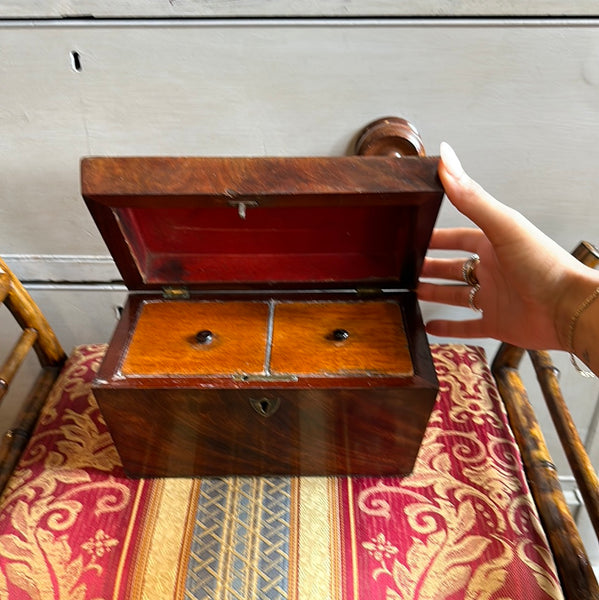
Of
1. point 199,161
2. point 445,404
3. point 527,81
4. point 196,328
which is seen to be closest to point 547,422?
point 445,404

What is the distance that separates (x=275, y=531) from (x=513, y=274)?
1.57 ft

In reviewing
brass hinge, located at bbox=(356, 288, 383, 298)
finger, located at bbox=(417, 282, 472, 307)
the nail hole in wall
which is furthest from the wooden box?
the nail hole in wall

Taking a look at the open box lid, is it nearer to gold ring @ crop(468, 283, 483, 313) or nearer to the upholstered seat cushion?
gold ring @ crop(468, 283, 483, 313)

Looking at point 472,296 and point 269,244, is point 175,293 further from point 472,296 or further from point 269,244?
point 472,296

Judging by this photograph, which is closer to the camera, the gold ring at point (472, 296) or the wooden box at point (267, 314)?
the wooden box at point (267, 314)

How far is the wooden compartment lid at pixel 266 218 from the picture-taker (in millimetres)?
623

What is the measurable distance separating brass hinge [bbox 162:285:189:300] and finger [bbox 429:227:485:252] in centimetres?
40

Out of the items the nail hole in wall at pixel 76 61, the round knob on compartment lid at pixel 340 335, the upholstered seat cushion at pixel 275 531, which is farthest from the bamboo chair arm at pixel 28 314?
the round knob on compartment lid at pixel 340 335

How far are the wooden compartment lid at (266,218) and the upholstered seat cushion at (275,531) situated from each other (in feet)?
0.93

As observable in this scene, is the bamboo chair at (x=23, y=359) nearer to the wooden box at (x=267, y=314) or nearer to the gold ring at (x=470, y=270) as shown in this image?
the wooden box at (x=267, y=314)

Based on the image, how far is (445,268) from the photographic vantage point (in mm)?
921

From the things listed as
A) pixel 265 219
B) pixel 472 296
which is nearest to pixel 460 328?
pixel 472 296

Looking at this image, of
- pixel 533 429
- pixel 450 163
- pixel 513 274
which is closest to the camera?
pixel 450 163

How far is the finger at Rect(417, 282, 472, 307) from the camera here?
35.5 inches
